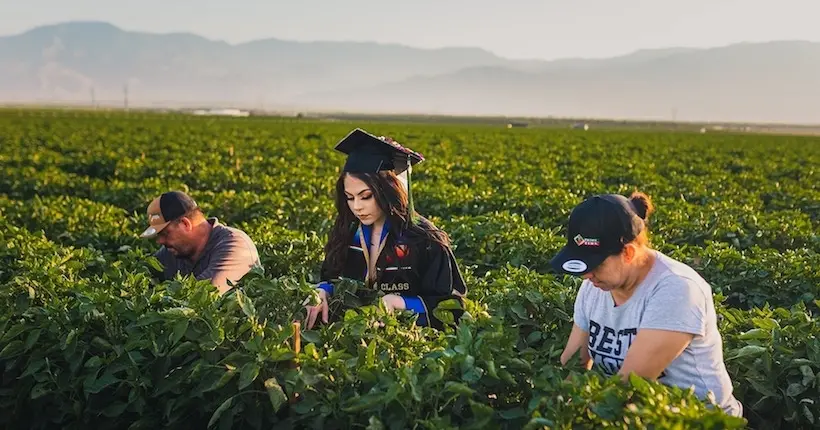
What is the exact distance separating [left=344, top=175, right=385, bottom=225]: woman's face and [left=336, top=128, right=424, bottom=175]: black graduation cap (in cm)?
7

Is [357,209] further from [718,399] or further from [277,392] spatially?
[718,399]

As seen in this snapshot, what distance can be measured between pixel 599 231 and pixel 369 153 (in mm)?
1721

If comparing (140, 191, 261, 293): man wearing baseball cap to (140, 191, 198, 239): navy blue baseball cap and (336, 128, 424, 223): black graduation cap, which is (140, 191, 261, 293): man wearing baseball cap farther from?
(336, 128, 424, 223): black graduation cap

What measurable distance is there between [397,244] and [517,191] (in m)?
8.18

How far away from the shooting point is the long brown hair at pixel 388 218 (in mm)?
4332

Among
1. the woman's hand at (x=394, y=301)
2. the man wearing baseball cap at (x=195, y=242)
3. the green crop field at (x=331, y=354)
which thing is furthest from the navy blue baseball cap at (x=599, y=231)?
the man wearing baseball cap at (x=195, y=242)

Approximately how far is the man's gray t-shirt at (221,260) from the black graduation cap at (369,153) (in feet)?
4.23

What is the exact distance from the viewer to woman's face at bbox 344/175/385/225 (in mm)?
4312

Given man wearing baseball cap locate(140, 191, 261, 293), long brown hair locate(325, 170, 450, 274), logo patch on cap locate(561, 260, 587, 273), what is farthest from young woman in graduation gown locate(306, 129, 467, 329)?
logo patch on cap locate(561, 260, 587, 273)

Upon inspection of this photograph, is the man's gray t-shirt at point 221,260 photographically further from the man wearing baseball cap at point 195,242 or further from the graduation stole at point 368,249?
the graduation stole at point 368,249

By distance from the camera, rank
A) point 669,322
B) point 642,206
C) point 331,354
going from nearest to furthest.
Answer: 1. point 669,322
2. point 331,354
3. point 642,206

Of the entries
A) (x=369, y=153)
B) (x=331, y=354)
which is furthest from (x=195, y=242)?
(x=331, y=354)

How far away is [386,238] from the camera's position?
4.51 meters

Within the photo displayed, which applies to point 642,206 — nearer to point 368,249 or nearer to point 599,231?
point 599,231
